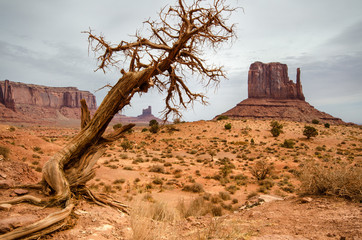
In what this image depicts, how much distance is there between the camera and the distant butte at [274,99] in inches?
3504

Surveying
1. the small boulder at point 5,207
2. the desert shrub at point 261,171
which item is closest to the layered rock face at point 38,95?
the desert shrub at point 261,171

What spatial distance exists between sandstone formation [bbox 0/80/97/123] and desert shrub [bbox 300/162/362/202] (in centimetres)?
11494

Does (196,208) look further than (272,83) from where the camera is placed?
No

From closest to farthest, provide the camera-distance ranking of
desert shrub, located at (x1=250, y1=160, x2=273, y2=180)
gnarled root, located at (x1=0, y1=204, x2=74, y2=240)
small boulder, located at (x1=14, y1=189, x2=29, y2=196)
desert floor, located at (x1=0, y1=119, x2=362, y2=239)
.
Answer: gnarled root, located at (x1=0, y1=204, x2=74, y2=240) < desert floor, located at (x1=0, y1=119, x2=362, y2=239) < small boulder, located at (x1=14, y1=189, x2=29, y2=196) < desert shrub, located at (x1=250, y1=160, x2=273, y2=180)

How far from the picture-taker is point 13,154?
1197 cm

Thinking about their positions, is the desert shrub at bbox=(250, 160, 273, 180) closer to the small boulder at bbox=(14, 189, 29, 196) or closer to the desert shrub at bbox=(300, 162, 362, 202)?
the desert shrub at bbox=(300, 162, 362, 202)

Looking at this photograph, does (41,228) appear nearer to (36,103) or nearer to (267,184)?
(267,184)

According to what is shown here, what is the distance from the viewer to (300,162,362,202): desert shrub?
4707mm

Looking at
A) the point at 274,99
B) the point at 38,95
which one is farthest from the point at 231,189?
the point at 38,95

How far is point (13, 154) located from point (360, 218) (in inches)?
583

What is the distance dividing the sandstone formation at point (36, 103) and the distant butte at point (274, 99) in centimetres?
8339

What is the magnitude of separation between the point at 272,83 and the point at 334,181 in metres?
118

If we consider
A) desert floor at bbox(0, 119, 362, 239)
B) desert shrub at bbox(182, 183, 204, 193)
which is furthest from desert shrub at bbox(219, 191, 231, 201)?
desert shrub at bbox(182, 183, 204, 193)

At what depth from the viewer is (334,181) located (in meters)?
5.09
